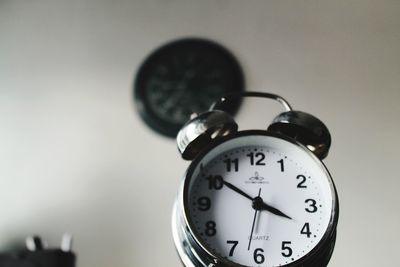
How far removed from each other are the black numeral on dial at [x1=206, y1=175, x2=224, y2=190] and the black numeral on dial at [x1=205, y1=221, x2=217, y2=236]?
81mm

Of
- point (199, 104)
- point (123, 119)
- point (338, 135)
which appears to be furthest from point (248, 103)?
point (123, 119)

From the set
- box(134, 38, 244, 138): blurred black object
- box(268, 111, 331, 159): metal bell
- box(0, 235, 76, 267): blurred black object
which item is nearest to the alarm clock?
box(268, 111, 331, 159): metal bell

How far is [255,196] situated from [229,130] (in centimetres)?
17

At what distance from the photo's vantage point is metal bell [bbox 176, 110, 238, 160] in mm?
1042

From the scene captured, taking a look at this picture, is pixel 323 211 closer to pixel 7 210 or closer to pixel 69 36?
pixel 7 210

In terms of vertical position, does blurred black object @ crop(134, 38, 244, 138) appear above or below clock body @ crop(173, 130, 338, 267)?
above

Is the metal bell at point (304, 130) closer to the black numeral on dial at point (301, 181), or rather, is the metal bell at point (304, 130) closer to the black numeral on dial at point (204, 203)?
the black numeral on dial at point (301, 181)

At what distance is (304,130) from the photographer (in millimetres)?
1047

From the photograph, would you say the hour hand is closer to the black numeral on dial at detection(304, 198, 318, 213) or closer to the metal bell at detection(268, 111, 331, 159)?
the black numeral on dial at detection(304, 198, 318, 213)

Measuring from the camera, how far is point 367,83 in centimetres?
163

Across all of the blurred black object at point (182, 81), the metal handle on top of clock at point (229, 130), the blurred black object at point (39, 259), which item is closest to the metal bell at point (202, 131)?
the metal handle on top of clock at point (229, 130)

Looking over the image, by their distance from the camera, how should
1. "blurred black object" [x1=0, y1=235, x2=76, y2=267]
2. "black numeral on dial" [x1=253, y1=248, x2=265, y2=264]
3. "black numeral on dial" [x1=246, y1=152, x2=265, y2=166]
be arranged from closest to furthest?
"black numeral on dial" [x1=253, y1=248, x2=265, y2=264] → "black numeral on dial" [x1=246, y1=152, x2=265, y2=166] → "blurred black object" [x1=0, y1=235, x2=76, y2=267]

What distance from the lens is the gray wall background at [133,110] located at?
1.52m

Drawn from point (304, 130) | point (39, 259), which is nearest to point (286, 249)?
point (304, 130)
